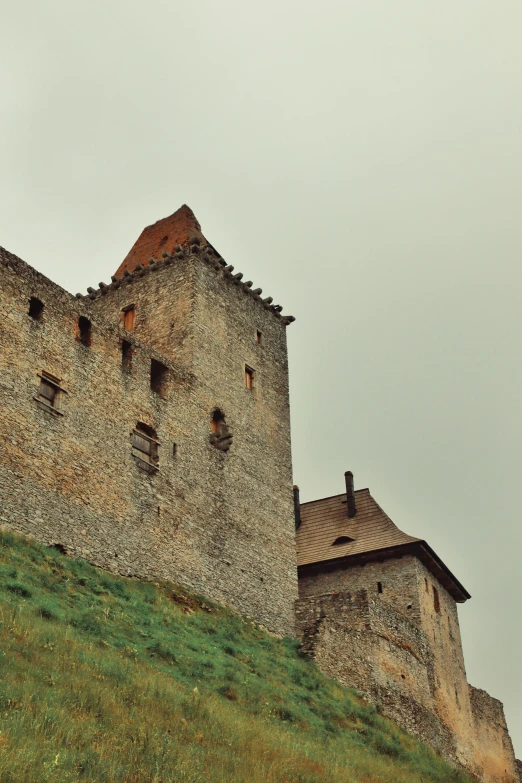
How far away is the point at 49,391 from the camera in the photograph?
2262 cm

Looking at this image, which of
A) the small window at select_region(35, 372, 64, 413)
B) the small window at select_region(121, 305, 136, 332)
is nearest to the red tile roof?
the small window at select_region(121, 305, 136, 332)

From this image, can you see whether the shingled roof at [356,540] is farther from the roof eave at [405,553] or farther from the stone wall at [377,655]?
the stone wall at [377,655]

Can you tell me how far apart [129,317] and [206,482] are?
6891 mm

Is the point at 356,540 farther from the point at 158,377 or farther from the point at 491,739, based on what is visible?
the point at 158,377

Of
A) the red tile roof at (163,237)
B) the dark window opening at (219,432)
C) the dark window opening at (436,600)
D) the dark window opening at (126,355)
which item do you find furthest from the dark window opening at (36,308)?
the dark window opening at (436,600)

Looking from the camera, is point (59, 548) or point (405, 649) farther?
point (405, 649)

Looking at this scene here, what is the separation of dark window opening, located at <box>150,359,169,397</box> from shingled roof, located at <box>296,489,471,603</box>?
9688mm

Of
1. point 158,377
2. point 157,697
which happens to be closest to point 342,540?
point 158,377

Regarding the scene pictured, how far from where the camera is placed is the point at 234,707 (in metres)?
17.0

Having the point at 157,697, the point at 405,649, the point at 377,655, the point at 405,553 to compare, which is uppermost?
the point at 405,553

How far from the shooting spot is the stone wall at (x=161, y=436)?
2184cm

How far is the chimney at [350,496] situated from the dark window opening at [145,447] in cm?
1158

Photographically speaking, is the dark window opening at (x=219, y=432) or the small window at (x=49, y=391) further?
the dark window opening at (x=219, y=432)

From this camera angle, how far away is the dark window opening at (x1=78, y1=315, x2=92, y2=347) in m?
24.2
